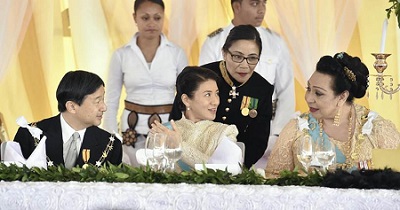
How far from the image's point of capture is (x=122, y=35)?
7.56 metres

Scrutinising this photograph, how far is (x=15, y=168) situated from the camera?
3.85m

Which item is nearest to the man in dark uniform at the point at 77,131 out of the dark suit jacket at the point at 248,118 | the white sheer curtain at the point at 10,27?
the dark suit jacket at the point at 248,118

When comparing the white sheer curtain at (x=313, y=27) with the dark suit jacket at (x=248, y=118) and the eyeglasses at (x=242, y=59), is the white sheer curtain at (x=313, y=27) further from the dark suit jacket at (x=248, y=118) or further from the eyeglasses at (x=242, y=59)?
the eyeglasses at (x=242, y=59)

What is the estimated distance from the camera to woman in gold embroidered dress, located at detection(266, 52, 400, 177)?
5.02 metres

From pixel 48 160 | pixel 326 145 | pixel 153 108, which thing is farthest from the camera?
pixel 153 108

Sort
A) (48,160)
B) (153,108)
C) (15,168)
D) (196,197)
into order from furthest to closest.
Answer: (153,108) < (48,160) < (15,168) < (196,197)

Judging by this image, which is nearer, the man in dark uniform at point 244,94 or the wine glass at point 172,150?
the wine glass at point 172,150

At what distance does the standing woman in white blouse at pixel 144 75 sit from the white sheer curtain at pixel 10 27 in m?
0.75

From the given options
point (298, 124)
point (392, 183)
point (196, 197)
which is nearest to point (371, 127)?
point (298, 124)

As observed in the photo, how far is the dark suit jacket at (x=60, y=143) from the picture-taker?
487 cm

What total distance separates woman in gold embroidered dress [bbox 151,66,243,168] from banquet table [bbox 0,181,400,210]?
41.6 inches

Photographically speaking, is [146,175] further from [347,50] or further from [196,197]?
[347,50]

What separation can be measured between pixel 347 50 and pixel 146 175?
397cm

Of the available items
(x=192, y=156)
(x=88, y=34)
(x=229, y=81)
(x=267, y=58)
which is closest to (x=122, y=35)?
(x=88, y=34)
